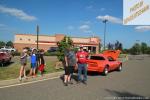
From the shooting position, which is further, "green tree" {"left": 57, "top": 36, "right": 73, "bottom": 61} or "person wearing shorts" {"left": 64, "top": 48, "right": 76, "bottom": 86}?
"green tree" {"left": 57, "top": 36, "right": 73, "bottom": 61}

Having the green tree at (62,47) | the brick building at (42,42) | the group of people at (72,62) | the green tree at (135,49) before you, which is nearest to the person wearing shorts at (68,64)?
the group of people at (72,62)

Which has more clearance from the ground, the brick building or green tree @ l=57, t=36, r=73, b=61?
the brick building

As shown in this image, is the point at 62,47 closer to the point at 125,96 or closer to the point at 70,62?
the point at 70,62

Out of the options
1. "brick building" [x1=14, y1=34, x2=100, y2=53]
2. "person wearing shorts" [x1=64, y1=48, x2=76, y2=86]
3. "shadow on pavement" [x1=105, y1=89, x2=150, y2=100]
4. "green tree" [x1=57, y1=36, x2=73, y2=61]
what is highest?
"brick building" [x1=14, y1=34, x2=100, y2=53]

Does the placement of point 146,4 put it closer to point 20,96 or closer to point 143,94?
point 143,94

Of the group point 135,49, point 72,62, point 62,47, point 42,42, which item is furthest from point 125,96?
point 135,49

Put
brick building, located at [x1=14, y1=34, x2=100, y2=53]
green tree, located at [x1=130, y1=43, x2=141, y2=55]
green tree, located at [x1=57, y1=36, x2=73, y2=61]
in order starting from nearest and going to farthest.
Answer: green tree, located at [x1=57, y1=36, x2=73, y2=61], brick building, located at [x1=14, y1=34, x2=100, y2=53], green tree, located at [x1=130, y1=43, x2=141, y2=55]

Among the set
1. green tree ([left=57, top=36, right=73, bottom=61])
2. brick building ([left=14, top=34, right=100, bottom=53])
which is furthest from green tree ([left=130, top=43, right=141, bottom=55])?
green tree ([left=57, top=36, right=73, bottom=61])

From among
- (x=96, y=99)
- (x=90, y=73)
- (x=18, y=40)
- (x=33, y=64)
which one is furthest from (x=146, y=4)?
(x=18, y=40)

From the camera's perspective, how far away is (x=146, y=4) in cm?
749

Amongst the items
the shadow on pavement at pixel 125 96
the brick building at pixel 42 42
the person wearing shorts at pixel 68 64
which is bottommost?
the shadow on pavement at pixel 125 96

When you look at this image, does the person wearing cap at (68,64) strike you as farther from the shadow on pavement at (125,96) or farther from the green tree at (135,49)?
the green tree at (135,49)

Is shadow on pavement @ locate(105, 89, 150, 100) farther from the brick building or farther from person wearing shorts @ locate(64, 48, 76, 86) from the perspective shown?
the brick building

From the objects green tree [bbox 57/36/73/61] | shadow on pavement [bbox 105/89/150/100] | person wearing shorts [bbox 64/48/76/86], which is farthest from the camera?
green tree [bbox 57/36/73/61]
